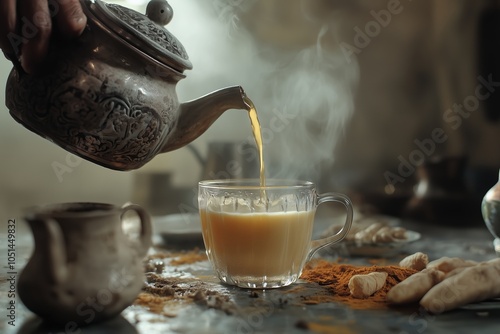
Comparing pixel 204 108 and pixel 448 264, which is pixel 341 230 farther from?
pixel 204 108

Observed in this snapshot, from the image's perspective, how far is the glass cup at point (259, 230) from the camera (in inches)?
34.6

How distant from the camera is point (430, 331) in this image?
2.28 ft

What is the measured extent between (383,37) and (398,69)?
112 millimetres

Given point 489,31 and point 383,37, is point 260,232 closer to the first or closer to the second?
point 383,37

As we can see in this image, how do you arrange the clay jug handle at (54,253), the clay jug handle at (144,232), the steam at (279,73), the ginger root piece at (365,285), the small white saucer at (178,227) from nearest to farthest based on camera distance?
the clay jug handle at (54,253), the clay jug handle at (144,232), the ginger root piece at (365,285), the small white saucer at (178,227), the steam at (279,73)

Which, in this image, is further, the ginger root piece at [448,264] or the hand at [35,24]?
the ginger root piece at [448,264]

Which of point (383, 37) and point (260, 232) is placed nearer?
point (260, 232)

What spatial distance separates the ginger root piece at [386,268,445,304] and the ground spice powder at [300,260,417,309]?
21mm

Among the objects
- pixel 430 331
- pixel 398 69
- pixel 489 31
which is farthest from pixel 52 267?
pixel 489 31

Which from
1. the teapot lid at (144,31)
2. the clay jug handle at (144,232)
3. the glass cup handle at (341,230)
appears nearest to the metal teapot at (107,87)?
the teapot lid at (144,31)

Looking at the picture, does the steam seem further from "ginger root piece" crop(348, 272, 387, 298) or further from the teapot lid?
"ginger root piece" crop(348, 272, 387, 298)

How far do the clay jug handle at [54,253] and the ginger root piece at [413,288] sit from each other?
465 millimetres

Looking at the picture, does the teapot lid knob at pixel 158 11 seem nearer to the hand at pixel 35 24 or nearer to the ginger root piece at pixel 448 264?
the hand at pixel 35 24

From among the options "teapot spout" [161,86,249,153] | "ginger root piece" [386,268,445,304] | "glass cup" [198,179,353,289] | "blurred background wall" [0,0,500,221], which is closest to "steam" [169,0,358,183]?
"blurred background wall" [0,0,500,221]
